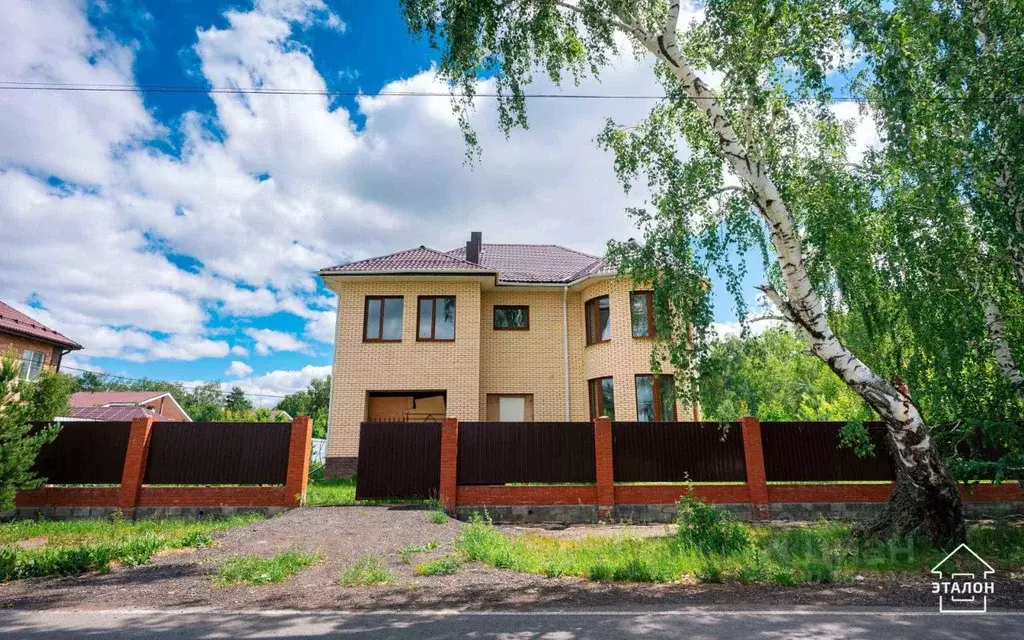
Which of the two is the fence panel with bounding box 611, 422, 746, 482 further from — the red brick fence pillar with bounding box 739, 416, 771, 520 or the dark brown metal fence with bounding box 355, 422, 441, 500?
the dark brown metal fence with bounding box 355, 422, 441, 500

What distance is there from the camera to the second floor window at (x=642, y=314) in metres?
14.9

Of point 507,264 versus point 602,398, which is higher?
point 507,264

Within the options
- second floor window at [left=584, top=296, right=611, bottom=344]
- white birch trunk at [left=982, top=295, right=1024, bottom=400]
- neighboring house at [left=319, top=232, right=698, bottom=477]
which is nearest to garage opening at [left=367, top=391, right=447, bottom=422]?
neighboring house at [left=319, top=232, right=698, bottom=477]

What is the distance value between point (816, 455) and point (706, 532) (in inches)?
218

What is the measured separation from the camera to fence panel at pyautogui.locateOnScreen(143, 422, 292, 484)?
10.2 m

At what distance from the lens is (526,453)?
10.6 m

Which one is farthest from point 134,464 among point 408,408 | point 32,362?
point 32,362

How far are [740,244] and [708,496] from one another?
5.36 meters

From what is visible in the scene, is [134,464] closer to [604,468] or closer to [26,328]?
[604,468]

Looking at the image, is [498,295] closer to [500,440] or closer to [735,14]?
[500,440]

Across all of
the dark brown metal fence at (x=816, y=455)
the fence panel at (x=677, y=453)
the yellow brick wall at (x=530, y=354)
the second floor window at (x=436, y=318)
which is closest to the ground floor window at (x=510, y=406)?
the yellow brick wall at (x=530, y=354)

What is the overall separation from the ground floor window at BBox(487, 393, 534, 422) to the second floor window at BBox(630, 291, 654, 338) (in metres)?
3.98

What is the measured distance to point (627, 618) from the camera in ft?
13.9

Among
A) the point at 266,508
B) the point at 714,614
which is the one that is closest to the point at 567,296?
the point at 266,508
